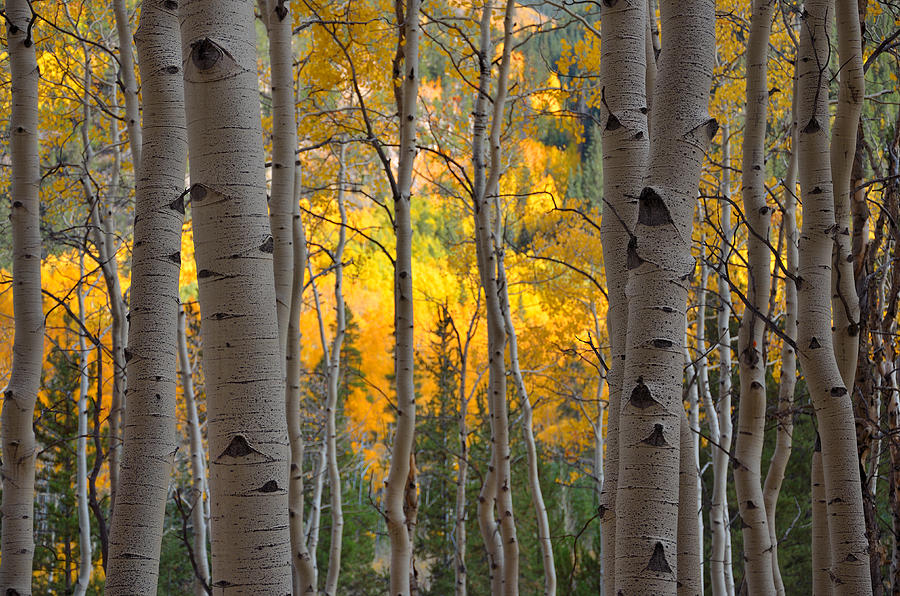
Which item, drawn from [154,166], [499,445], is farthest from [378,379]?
[154,166]

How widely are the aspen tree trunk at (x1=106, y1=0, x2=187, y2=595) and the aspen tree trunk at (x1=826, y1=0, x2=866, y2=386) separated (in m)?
1.94

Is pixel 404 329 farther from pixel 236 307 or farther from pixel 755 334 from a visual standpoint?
pixel 236 307

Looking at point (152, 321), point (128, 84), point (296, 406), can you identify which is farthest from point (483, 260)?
point (152, 321)

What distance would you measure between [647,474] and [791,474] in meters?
11.7

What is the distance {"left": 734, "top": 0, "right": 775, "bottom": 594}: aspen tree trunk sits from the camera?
7.90ft

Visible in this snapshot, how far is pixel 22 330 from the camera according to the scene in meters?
2.83

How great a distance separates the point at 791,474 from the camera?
1163cm

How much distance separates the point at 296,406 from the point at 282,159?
109cm

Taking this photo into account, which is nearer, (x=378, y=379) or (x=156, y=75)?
(x=156, y=75)

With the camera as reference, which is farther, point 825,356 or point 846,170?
point 846,170

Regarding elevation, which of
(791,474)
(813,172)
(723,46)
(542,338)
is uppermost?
(723,46)

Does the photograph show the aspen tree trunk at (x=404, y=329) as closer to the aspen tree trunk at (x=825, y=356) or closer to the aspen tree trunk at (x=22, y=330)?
the aspen tree trunk at (x=22, y=330)

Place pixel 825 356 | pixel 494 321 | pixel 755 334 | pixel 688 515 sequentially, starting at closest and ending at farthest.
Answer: pixel 688 515 < pixel 825 356 < pixel 755 334 < pixel 494 321

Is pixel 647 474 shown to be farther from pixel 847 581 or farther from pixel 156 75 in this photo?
pixel 156 75
